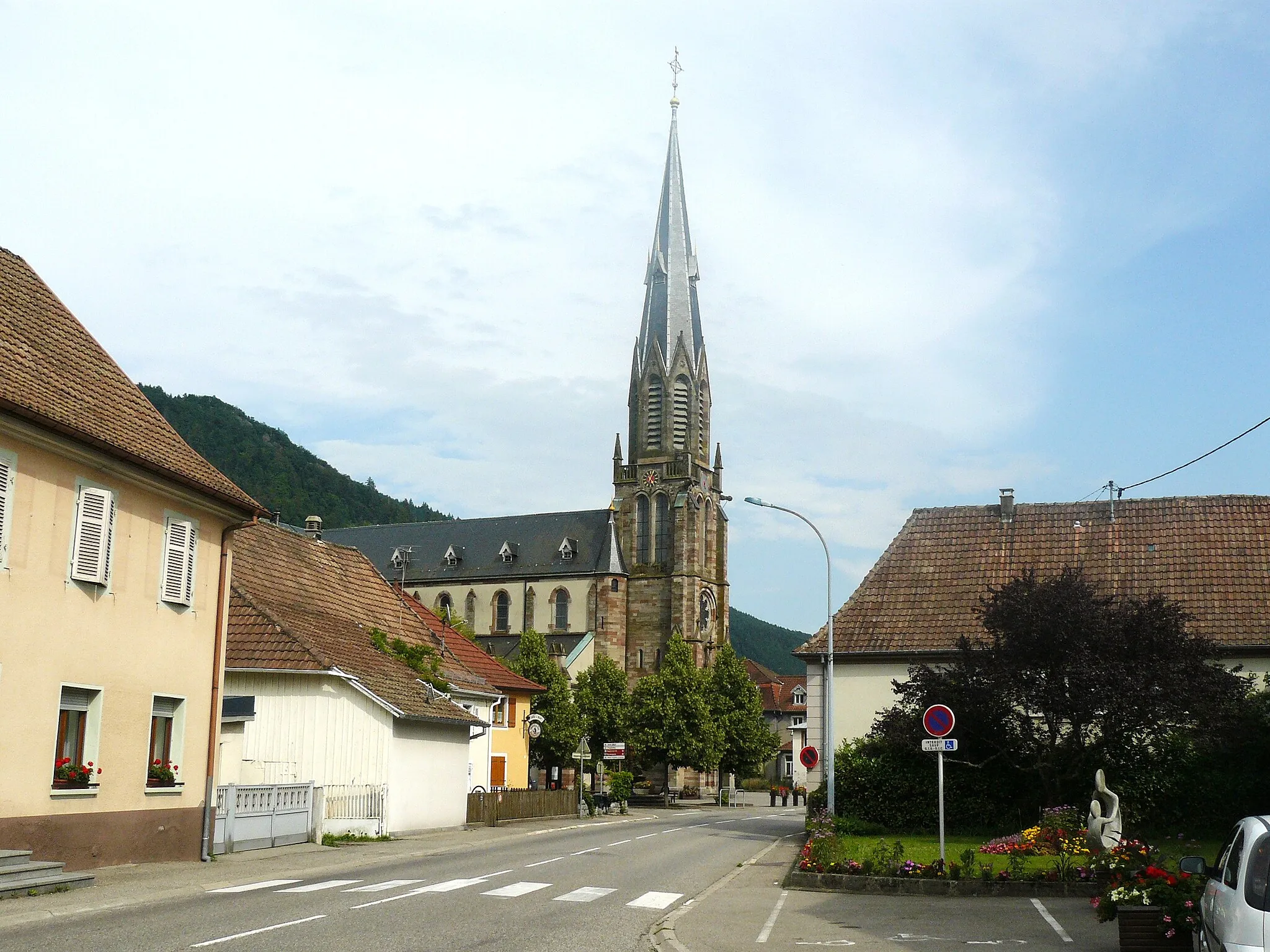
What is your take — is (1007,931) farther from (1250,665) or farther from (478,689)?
(478,689)

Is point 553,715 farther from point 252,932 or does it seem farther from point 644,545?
point 252,932

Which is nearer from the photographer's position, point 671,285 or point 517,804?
point 517,804

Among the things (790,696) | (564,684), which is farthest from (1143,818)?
(790,696)

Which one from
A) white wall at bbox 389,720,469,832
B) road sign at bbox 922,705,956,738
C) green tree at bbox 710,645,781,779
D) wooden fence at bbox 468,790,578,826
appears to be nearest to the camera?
road sign at bbox 922,705,956,738

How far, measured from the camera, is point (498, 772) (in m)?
50.2

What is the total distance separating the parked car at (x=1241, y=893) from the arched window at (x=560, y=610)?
9062cm

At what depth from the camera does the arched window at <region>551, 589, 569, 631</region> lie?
330 ft

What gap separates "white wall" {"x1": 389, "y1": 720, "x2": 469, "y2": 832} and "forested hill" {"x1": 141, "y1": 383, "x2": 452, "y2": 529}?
117207 millimetres

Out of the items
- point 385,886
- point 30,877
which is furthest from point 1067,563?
point 30,877

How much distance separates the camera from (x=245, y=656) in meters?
29.2

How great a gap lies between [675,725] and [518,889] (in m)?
59.4

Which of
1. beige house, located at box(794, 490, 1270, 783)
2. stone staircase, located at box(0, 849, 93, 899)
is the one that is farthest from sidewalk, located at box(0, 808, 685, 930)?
beige house, located at box(794, 490, 1270, 783)

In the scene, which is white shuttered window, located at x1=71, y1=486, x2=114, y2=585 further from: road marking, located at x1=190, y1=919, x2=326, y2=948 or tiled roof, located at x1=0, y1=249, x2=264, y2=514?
road marking, located at x1=190, y1=919, x2=326, y2=948

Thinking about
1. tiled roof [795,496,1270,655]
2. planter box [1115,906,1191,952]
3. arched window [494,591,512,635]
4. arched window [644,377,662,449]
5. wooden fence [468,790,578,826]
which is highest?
arched window [644,377,662,449]
